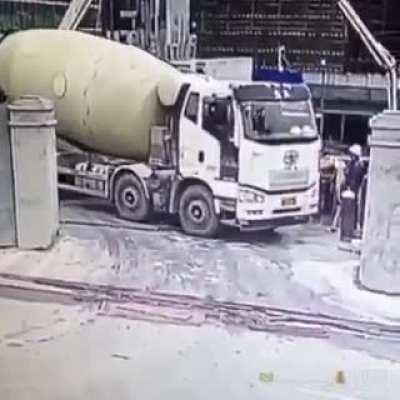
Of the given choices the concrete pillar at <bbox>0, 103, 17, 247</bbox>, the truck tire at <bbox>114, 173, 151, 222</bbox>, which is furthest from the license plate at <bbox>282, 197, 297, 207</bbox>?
the concrete pillar at <bbox>0, 103, 17, 247</bbox>

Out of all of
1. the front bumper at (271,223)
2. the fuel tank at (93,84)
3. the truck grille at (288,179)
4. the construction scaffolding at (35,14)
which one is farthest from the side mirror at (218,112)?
the construction scaffolding at (35,14)

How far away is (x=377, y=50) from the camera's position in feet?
8.68

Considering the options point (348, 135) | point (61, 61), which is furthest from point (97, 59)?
point (348, 135)

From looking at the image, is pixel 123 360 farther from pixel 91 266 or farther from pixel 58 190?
pixel 58 190

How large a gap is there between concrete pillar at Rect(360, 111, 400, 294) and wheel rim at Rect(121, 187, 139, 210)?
772mm

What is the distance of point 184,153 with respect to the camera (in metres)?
2.95

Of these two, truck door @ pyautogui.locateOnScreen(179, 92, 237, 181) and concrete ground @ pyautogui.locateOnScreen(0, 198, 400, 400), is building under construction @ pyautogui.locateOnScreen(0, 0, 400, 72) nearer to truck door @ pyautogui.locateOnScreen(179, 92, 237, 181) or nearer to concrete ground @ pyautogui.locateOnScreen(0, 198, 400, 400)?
truck door @ pyautogui.locateOnScreen(179, 92, 237, 181)

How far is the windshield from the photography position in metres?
2.81

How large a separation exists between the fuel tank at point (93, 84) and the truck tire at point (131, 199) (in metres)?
0.08

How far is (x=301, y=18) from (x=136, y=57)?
54cm

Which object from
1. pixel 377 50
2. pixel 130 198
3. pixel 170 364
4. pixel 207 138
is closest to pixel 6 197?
pixel 130 198

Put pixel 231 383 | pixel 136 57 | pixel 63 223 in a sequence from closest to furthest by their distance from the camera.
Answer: pixel 231 383 < pixel 136 57 < pixel 63 223

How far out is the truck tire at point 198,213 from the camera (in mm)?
2947

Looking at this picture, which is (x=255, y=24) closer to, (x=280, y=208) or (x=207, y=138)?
(x=207, y=138)
